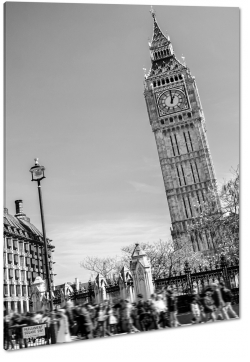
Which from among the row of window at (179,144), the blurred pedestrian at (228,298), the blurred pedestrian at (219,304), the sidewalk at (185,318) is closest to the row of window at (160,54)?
the row of window at (179,144)

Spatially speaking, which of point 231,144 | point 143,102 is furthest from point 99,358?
point 143,102

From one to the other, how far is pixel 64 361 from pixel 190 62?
9457mm

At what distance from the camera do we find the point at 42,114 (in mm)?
9938

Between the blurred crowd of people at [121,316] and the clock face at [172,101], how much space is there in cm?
1300

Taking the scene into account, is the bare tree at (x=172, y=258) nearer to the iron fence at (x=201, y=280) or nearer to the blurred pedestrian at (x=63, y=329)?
the iron fence at (x=201, y=280)

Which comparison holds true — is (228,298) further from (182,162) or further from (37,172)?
(182,162)

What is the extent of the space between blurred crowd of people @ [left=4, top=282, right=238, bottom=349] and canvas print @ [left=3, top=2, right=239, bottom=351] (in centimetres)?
2

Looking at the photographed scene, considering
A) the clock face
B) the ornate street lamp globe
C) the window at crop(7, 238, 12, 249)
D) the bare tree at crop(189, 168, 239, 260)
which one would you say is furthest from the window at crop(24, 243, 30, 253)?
Answer: the ornate street lamp globe

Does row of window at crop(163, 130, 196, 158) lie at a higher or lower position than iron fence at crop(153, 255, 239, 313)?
higher

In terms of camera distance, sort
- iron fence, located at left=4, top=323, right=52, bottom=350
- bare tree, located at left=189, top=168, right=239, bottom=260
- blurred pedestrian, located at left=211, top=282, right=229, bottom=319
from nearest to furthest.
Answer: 1. iron fence, located at left=4, top=323, right=52, bottom=350
2. blurred pedestrian, located at left=211, top=282, right=229, bottom=319
3. bare tree, located at left=189, top=168, right=239, bottom=260

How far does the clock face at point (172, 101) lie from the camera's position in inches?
837

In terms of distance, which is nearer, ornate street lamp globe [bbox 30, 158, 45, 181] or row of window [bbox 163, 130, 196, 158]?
ornate street lamp globe [bbox 30, 158, 45, 181]

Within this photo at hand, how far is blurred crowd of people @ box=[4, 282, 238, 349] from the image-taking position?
8.19 meters

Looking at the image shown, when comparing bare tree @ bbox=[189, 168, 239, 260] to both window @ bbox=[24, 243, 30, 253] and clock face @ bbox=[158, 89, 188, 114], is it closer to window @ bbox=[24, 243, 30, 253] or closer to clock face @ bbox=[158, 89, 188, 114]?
clock face @ bbox=[158, 89, 188, 114]
